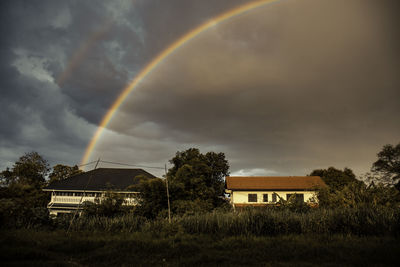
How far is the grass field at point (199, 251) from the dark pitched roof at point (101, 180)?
62.6 feet

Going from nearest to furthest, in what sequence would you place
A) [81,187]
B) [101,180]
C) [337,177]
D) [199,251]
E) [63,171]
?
1. [199,251]
2. [81,187]
3. [101,180]
4. [337,177]
5. [63,171]

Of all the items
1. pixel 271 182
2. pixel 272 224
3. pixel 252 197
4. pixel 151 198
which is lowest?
pixel 272 224

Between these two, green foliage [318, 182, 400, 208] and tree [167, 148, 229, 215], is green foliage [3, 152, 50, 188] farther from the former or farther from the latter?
green foliage [318, 182, 400, 208]

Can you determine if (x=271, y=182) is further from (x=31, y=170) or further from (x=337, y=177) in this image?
(x=31, y=170)

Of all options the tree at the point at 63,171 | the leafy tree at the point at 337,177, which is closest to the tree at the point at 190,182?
the leafy tree at the point at 337,177

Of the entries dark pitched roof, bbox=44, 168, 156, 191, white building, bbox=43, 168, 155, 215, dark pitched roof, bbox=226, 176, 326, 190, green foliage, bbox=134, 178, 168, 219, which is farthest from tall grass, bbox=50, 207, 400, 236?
dark pitched roof, bbox=226, 176, 326, 190

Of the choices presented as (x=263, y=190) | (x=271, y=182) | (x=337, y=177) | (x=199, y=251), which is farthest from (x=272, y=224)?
(x=337, y=177)

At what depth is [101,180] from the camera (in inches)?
1182

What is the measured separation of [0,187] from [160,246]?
1006 centimetres

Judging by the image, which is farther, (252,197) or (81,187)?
(252,197)

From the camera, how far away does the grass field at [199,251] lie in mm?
6324

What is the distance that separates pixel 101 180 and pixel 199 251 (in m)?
25.3

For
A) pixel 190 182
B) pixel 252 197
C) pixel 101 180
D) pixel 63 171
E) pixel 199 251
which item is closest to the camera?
pixel 199 251

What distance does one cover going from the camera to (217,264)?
245 inches
